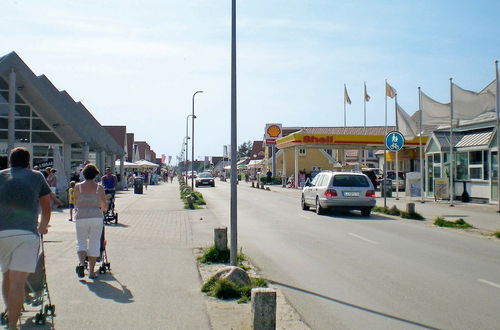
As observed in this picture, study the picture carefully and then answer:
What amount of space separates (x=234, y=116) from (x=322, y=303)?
336 centimetres

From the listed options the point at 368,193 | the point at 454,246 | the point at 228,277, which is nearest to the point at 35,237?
the point at 228,277

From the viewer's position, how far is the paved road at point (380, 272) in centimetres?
678

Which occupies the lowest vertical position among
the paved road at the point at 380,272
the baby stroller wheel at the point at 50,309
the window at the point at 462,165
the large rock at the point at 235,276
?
the paved road at the point at 380,272

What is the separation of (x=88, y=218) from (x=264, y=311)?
4232 mm

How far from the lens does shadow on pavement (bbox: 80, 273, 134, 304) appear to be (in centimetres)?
750

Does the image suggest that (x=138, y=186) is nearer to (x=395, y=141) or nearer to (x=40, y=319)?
(x=395, y=141)

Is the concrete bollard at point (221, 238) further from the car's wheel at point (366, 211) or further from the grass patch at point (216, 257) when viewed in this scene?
the car's wheel at point (366, 211)

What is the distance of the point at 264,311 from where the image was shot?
17.9 feet

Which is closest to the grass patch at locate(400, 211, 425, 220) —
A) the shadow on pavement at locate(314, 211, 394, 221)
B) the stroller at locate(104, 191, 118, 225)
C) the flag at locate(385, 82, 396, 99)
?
the shadow on pavement at locate(314, 211, 394, 221)

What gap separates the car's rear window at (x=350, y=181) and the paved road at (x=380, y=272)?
3705 mm

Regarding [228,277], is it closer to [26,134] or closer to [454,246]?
[454,246]

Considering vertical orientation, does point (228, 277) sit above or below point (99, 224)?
below

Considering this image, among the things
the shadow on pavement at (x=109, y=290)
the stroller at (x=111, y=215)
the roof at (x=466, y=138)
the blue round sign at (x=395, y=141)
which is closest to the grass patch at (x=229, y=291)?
the shadow on pavement at (x=109, y=290)

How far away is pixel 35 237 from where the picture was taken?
18.3 ft
